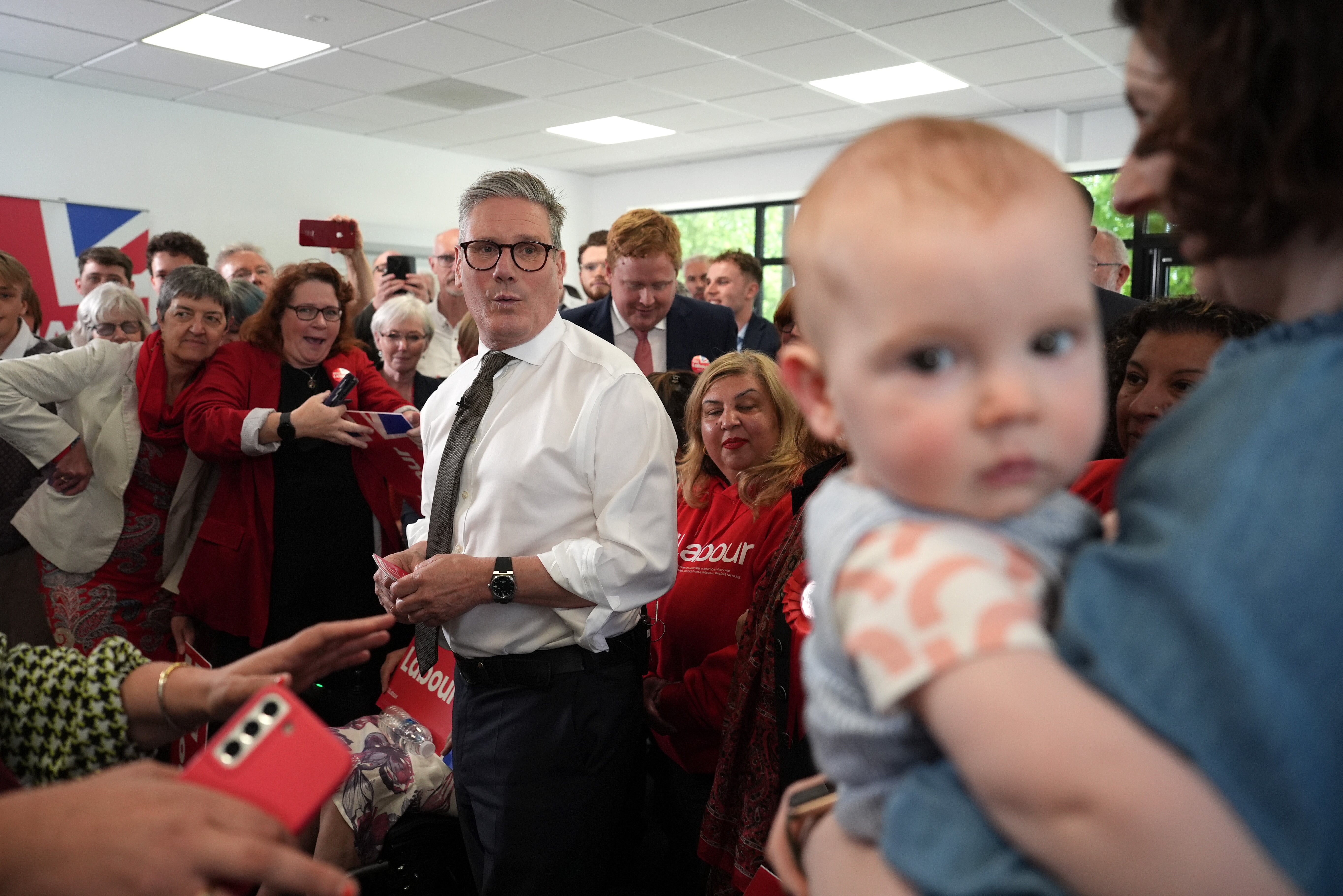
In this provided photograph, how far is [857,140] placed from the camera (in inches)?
26.3

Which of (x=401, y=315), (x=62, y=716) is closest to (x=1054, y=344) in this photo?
(x=62, y=716)

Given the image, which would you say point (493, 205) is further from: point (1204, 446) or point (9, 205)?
point (9, 205)

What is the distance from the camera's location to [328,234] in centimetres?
408

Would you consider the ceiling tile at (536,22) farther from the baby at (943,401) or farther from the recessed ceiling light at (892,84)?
the baby at (943,401)

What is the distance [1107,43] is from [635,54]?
3265mm

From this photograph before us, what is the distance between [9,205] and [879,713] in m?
8.54

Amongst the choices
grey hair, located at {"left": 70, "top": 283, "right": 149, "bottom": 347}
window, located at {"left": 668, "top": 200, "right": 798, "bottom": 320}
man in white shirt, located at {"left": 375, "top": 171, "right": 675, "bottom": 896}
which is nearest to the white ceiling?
window, located at {"left": 668, "top": 200, "right": 798, "bottom": 320}

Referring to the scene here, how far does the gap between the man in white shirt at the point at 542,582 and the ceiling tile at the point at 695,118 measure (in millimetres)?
6633

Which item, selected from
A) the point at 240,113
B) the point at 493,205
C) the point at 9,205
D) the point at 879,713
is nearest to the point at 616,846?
the point at 493,205

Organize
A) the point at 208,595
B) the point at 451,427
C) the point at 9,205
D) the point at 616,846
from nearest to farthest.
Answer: the point at 451,427
the point at 616,846
the point at 208,595
the point at 9,205

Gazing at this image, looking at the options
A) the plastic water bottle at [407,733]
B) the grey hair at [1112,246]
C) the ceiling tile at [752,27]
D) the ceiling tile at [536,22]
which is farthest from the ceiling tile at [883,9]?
the plastic water bottle at [407,733]

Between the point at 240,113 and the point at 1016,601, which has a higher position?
the point at 240,113

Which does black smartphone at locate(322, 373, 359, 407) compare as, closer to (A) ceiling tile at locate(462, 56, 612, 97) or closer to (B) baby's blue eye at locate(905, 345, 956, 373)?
(B) baby's blue eye at locate(905, 345, 956, 373)

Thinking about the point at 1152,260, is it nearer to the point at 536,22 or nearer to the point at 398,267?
the point at 536,22
